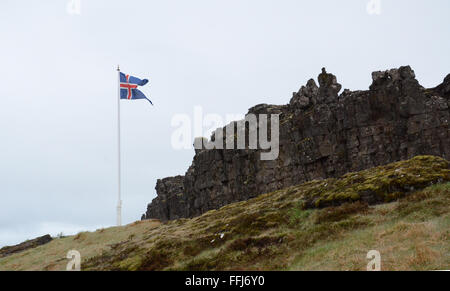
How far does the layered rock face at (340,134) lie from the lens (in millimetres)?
50781

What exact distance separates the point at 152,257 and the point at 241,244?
725 cm

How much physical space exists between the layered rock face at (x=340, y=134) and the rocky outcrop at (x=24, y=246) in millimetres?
37605

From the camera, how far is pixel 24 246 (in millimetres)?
61438

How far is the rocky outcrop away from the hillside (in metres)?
28.2

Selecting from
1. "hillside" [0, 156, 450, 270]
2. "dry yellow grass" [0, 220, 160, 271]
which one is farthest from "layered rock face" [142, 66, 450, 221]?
"dry yellow grass" [0, 220, 160, 271]

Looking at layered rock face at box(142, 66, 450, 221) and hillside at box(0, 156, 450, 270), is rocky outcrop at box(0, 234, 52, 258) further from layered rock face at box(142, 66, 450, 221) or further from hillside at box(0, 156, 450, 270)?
layered rock face at box(142, 66, 450, 221)

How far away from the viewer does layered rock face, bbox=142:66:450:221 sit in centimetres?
5078

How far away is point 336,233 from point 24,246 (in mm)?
55878

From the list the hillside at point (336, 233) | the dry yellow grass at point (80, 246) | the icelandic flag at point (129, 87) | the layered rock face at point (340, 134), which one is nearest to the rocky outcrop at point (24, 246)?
the dry yellow grass at point (80, 246)

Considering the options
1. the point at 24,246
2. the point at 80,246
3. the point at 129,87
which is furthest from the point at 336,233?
the point at 24,246

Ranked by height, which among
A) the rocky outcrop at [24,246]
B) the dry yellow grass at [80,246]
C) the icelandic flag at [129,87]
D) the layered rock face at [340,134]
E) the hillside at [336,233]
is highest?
the icelandic flag at [129,87]

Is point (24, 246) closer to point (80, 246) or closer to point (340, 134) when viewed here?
point (80, 246)

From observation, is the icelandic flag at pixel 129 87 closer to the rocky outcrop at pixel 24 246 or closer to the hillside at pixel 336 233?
the hillside at pixel 336 233
